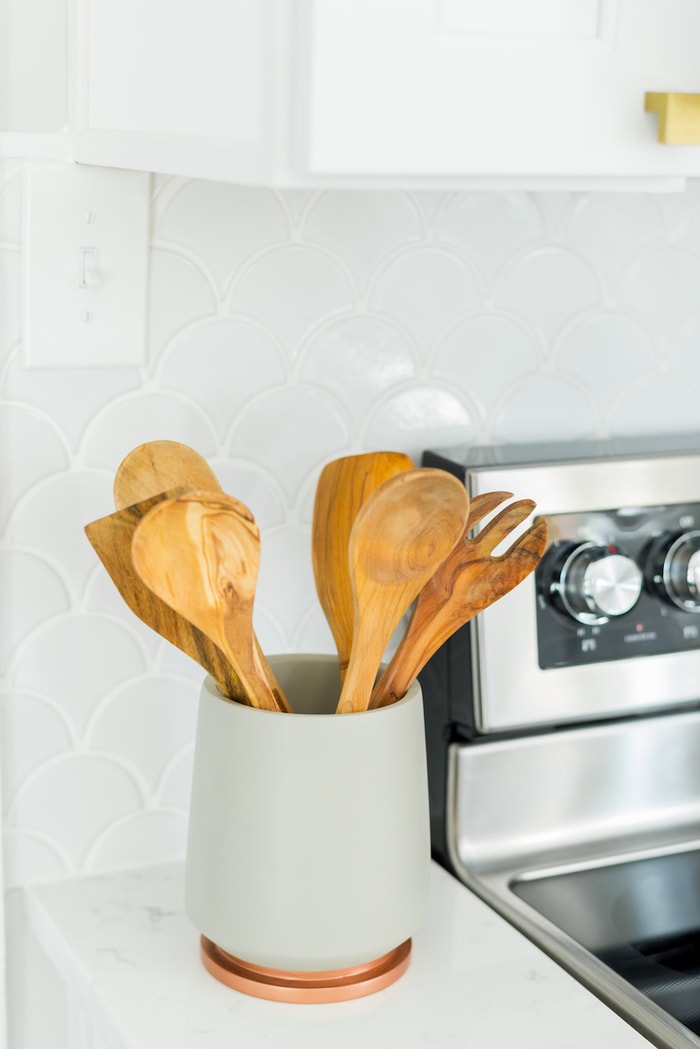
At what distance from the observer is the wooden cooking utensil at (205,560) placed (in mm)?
584

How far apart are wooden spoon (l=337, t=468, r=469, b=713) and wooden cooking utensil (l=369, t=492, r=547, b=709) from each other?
3cm

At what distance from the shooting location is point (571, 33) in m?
0.56

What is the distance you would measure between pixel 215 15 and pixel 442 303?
35 cm

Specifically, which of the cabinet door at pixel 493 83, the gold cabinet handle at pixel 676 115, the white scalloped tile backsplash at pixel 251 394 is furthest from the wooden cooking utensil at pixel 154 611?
the gold cabinet handle at pixel 676 115

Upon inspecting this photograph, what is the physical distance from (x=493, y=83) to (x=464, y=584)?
28 centimetres

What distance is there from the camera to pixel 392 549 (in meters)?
0.62

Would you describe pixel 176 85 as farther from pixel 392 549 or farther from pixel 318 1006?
pixel 318 1006

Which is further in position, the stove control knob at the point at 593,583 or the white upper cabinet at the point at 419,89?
the stove control knob at the point at 593,583

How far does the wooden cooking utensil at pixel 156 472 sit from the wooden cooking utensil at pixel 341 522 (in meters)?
0.09

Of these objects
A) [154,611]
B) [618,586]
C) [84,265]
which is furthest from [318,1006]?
[84,265]

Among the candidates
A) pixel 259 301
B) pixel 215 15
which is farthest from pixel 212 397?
pixel 215 15

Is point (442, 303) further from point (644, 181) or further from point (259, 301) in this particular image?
point (644, 181)

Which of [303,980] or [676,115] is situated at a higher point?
[676,115]

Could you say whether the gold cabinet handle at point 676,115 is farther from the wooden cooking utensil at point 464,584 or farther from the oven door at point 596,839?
the oven door at point 596,839
